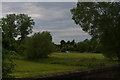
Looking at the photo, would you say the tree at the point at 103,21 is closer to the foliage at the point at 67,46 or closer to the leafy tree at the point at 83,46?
the leafy tree at the point at 83,46

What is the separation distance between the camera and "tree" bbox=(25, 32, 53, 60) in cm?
3812

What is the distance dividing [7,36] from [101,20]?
2163cm

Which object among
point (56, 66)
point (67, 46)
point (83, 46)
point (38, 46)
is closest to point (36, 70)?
point (56, 66)

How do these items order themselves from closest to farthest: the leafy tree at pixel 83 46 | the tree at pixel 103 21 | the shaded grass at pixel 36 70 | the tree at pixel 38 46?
the shaded grass at pixel 36 70, the tree at pixel 103 21, the tree at pixel 38 46, the leafy tree at pixel 83 46

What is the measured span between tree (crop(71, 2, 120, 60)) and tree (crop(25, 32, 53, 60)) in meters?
12.1

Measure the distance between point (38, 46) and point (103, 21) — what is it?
A: 50.8ft

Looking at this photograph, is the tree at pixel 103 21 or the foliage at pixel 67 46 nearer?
the tree at pixel 103 21

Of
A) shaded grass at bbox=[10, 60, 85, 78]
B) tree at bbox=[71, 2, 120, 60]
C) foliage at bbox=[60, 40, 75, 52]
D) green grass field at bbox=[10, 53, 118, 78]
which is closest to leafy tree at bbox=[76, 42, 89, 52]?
foliage at bbox=[60, 40, 75, 52]

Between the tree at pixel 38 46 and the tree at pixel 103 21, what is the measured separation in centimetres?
1206

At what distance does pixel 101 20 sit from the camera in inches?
1013

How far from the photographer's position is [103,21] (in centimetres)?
2570

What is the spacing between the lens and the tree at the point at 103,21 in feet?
78.7

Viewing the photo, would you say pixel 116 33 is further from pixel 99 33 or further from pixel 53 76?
pixel 53 76

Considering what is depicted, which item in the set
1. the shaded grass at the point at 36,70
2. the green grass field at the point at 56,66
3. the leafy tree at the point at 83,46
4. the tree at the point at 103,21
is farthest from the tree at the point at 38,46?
the shaded grass at the point at 36,70
